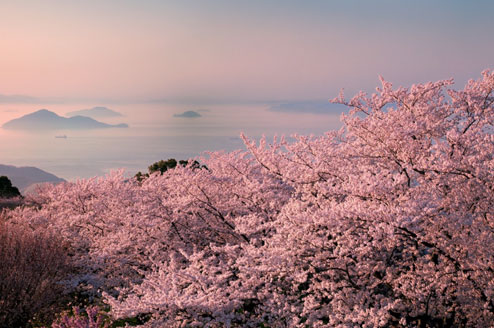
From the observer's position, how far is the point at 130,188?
16.4m

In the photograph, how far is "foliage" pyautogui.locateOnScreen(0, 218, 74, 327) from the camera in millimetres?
13125

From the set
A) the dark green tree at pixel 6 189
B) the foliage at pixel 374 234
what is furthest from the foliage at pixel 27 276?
the dark green tree at pixel 6 189

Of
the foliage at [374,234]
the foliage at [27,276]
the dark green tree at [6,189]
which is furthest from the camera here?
the dark green tree at [6,189]

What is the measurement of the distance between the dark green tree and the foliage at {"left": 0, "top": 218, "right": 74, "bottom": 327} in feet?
93.8

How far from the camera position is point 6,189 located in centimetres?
4144

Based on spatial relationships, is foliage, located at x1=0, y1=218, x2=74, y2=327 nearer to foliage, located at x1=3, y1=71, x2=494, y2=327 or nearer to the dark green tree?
foliage, located at x1=3, y1=71, x2=494, y2=327

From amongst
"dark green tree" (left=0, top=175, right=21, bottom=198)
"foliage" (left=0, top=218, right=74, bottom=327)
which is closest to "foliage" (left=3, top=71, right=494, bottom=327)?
"foliage" (left=0, top=218, right=74, bottom=327)

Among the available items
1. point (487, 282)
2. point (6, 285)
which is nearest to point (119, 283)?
point (6, 285)

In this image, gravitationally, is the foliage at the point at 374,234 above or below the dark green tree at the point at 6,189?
above

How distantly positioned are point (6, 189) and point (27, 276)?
3180 centimetres

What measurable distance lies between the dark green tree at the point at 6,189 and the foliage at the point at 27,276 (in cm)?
2860

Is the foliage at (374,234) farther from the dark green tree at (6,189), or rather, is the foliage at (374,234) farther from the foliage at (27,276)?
the dark green tree at (6,189)

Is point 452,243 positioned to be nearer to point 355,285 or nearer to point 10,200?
point 355,285

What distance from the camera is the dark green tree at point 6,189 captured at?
134ft
